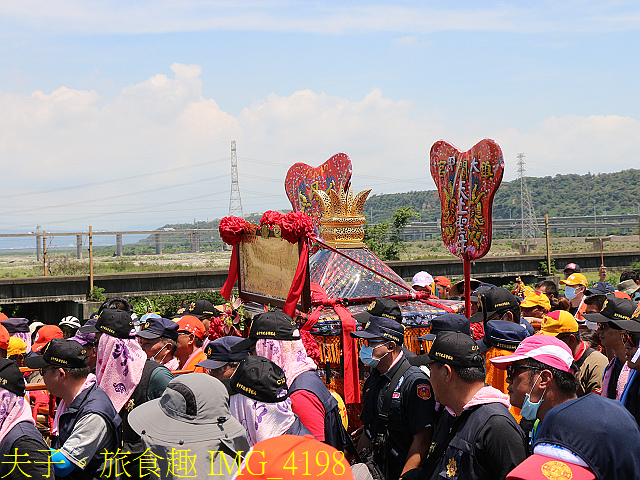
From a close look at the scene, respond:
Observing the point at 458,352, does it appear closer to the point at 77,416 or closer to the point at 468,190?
the point at 77,416

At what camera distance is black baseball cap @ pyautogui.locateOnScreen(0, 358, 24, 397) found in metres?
3.20

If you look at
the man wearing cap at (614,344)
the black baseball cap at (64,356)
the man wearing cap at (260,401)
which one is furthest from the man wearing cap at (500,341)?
the black baseball cap at (64,356)

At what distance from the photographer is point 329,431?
344 cm

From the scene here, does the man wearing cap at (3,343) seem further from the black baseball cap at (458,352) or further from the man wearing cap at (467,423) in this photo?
the black baseball cap at (458,352)

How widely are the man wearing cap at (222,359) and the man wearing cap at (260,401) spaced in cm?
91

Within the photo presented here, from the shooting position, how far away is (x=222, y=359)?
385 cm

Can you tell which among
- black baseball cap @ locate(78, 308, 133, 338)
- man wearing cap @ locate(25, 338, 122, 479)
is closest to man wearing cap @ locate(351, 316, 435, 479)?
man wearing cap @ locate(25, 338, 122, 479)

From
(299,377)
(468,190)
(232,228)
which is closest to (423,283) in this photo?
(468,190)

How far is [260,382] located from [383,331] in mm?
1228

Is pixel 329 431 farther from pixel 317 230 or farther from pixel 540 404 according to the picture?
pixel 317 230

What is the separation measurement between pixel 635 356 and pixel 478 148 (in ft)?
11.6

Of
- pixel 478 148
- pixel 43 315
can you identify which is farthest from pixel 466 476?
pixel 43 315

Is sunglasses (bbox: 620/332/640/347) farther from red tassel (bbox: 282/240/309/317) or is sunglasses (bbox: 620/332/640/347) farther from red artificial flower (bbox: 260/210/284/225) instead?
red artificial flower (bbox: 260/210/284/225)

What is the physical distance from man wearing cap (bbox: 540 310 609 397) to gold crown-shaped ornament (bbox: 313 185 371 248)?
8.63 feet
